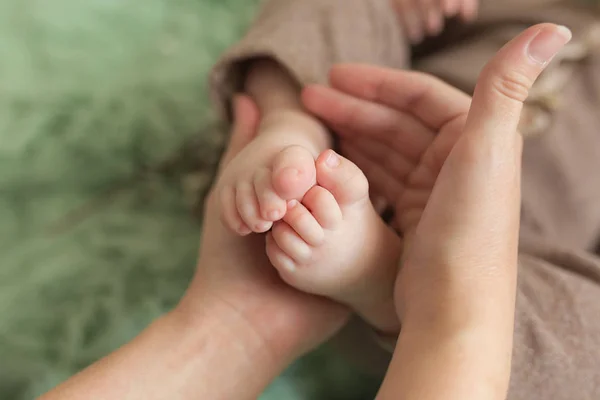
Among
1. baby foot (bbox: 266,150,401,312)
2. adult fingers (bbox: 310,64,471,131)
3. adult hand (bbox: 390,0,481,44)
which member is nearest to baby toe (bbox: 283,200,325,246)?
baby foot (bbox: 266,150,401,312)

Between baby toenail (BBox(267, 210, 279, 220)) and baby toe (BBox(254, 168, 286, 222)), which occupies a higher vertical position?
baby toe (BBox(254, 168, 286, 222))

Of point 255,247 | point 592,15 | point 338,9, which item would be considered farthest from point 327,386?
point 592,15

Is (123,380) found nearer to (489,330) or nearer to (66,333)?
(66,333)

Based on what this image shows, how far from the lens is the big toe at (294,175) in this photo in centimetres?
46

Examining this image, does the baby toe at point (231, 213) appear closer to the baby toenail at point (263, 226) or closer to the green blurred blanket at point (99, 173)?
the baby toenail at point (263, 226)

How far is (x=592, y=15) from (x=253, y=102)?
41 cm

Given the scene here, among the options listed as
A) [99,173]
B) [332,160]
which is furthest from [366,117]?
[99,173]

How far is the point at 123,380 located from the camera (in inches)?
20.3

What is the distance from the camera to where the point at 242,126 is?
2.30 ft

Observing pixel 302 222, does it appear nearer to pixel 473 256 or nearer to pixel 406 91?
pixel 473 256

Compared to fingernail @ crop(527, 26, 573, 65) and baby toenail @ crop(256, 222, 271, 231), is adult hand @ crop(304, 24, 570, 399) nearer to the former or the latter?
fingernail @ crop(527, 26, 573, 65)

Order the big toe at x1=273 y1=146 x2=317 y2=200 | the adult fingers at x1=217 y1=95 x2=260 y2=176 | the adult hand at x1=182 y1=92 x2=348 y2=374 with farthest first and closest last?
the adult fingers at x1=217 y1=95 x2=260 y2=176
the adult hand at x1=182 y1=92 x2=348 y2=374
the big toe at x1=273 y1=146 x2=317 y2=200

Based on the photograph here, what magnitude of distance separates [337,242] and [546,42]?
0.69 ft

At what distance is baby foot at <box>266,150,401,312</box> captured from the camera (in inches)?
18.7
